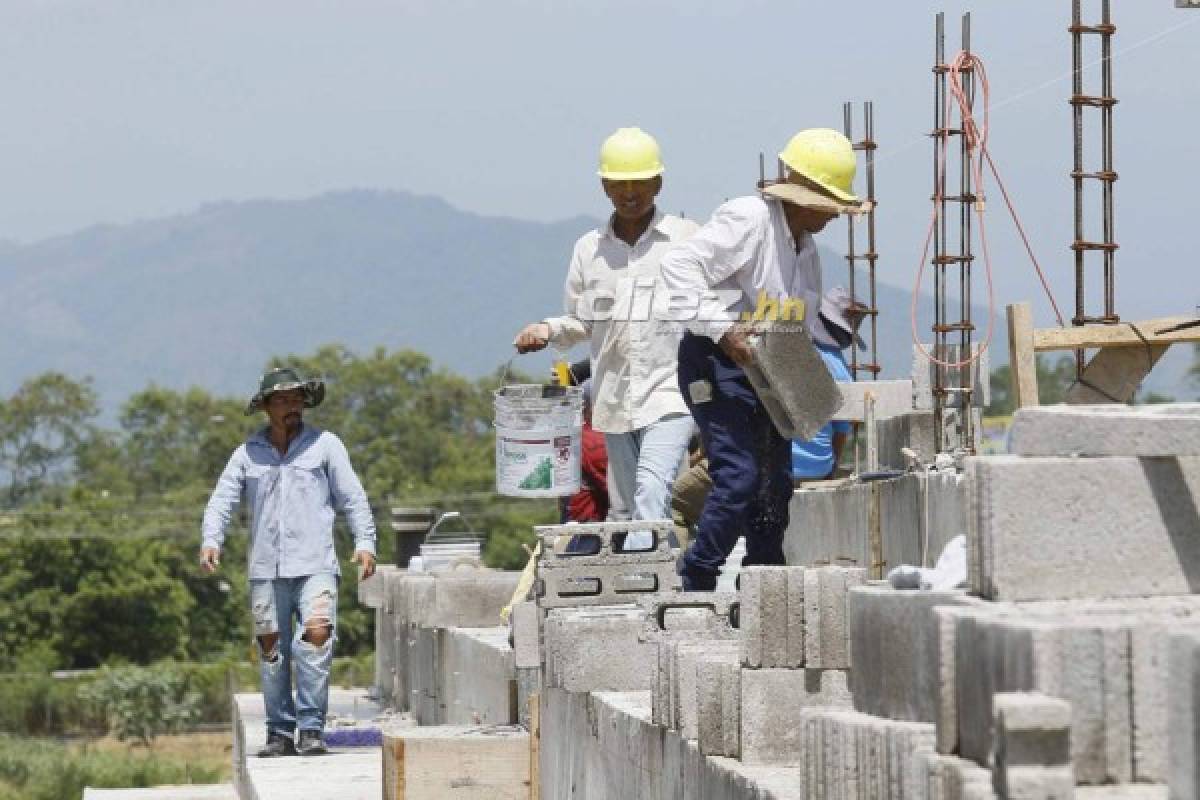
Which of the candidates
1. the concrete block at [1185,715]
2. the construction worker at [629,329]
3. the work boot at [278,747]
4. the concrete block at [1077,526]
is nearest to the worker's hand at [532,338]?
the construction worker at [629,329]

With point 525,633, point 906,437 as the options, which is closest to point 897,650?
point 525,633

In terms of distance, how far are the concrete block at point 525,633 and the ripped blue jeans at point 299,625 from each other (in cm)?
184

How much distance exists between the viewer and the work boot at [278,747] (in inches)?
512

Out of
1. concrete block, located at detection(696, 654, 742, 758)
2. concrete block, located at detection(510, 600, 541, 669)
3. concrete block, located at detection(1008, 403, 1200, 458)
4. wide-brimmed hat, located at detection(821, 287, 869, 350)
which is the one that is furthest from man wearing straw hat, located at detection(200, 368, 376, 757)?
concrete block, located at detection(1008, 403, 1200, 458)

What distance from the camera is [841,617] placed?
20.5 ft

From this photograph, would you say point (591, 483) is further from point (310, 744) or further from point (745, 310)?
point (745, 310)

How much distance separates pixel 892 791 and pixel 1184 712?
1.01 m

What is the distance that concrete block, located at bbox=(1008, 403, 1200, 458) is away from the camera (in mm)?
4625

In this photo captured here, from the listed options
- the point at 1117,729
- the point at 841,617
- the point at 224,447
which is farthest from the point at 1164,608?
the point at 224,447

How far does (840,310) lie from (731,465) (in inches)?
96.6

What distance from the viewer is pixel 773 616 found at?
6.23 m

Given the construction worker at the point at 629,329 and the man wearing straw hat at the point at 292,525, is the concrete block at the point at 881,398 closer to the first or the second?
the man wearing straw hat at the point at 292,525

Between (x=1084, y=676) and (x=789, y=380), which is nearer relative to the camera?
(x=1084, y=676)

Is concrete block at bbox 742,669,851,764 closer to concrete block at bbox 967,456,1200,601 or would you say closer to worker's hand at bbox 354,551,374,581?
concrete block at bbox 967,456,1200,601
